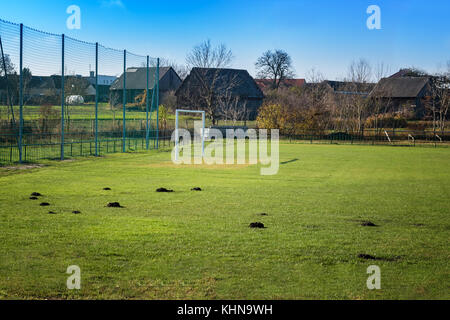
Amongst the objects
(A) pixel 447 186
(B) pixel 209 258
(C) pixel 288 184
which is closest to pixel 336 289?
(B) pixel 209 258

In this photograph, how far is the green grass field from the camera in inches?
234

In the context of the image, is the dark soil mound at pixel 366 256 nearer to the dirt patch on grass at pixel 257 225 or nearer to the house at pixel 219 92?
the dirt patch on grass at pixel 257 225

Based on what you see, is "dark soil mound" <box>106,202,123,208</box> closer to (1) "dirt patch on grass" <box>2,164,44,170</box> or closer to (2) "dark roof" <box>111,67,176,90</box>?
(1) "dirt patch on grass" <box>2,164,44,170</box>

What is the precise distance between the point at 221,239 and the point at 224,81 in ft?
177

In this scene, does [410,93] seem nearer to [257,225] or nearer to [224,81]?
[224,81]

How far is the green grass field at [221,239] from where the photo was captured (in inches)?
234

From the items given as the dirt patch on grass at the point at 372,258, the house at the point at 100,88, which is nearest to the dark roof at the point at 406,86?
Result: the house at the point at 100,88

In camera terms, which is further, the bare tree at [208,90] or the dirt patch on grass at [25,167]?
the bare tree at [208,90]

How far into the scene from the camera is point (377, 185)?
16.1 metres

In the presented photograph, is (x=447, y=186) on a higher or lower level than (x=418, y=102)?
lower

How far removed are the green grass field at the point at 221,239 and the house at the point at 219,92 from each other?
134 feet
